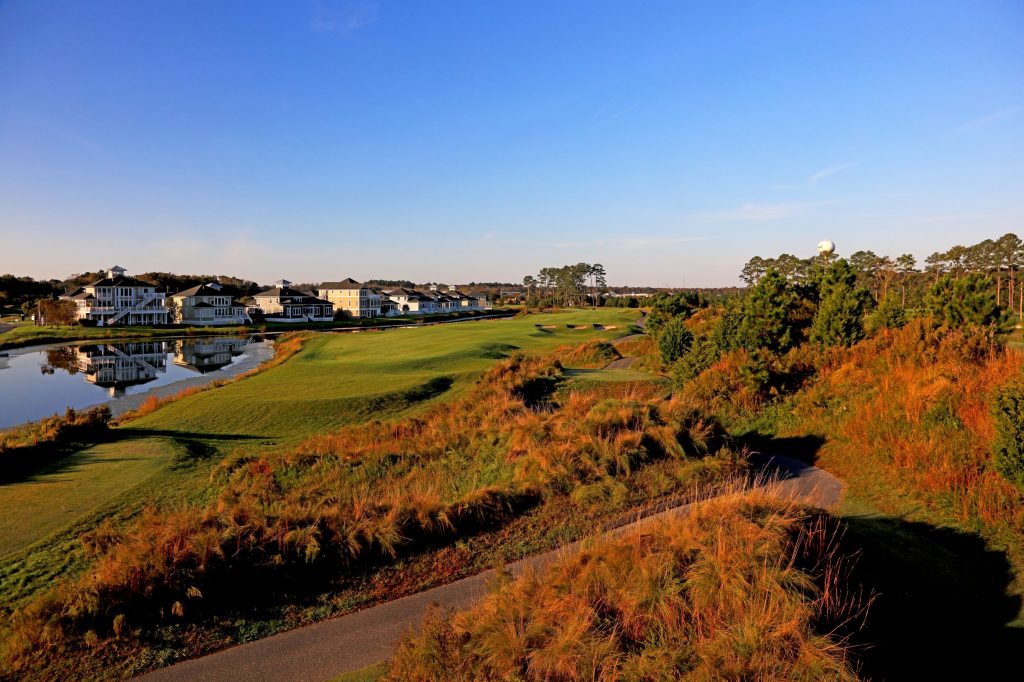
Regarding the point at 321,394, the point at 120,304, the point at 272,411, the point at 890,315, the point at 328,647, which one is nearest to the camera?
the point at 328,647

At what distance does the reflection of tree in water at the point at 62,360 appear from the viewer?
42719mm

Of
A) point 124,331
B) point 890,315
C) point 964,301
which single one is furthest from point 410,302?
point 964,301

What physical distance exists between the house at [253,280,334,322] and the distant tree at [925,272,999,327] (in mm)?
91768

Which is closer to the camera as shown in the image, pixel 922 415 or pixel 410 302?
pixel 922 415

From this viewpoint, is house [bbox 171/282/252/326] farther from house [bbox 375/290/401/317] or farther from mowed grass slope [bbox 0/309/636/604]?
mowed grass slope [bbox 0/309/636/604]

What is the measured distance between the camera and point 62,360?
4775 cm

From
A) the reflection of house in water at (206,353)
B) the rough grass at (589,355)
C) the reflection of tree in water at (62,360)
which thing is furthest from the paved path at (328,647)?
the reflection of tree in water at (62,360)

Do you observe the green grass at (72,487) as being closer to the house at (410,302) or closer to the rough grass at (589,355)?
the rough grass at (589,355)

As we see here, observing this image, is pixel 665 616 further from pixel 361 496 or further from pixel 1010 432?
pixel 361 496

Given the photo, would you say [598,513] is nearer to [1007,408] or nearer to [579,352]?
[1007,408]

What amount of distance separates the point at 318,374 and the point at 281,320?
229 ft

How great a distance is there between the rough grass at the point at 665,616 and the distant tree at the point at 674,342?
21277 millimetres

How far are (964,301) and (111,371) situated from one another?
53.1 meters

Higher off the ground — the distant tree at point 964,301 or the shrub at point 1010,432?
the distant tree at point 964,301
